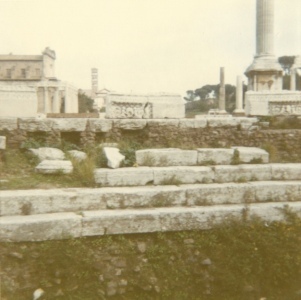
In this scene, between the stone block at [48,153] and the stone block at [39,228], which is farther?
the stone block at [48,153]

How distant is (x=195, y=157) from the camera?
20.4 feet

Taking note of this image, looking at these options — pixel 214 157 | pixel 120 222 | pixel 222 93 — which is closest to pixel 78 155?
pixel 120 222

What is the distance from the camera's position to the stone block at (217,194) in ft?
16.9

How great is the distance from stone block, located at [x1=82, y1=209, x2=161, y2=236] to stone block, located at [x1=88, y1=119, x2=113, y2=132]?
A: 2725mm

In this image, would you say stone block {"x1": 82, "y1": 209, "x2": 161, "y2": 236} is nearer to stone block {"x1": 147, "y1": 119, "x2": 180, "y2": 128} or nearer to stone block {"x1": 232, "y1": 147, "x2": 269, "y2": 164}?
stone block {"x1": 232, "y1": 147, "x2": 269, "y2": 164}

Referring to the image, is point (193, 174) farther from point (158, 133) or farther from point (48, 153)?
point (48, 153)

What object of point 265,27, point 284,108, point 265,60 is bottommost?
point 284,108

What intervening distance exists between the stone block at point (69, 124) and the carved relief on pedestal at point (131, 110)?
3.42 feet

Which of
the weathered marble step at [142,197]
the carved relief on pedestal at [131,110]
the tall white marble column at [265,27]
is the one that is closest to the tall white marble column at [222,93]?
the tall white marble column at [265,27]

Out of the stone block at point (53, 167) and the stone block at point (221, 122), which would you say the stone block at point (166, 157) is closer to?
the stone block at point (53, 167)

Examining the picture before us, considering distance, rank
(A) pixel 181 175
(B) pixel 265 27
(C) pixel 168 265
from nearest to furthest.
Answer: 1. (C) pixel 168 265
2. (A) pixel 181 175
3. (B) pixel 265 27

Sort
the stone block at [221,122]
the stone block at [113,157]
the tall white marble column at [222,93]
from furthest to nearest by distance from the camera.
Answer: the tall white marble column at [222,93]
the stone block at [221,122]
the stone block at [113,157]

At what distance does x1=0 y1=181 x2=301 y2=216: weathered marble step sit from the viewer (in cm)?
461

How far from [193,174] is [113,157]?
123 cm
